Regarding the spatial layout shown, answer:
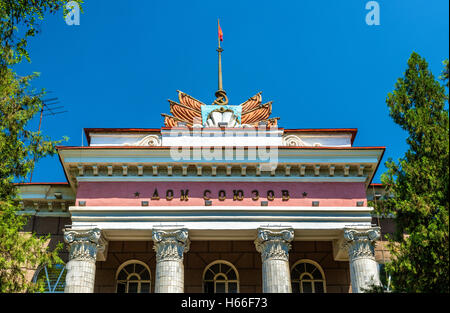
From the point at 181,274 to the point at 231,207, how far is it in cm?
344

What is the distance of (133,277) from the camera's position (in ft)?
78.6

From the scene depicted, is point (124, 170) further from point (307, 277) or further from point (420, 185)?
point (420, 185)

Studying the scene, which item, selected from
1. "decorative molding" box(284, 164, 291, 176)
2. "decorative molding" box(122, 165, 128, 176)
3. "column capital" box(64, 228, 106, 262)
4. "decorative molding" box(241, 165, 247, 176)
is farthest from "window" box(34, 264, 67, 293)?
"decorative molding" box(284, 164, 291, 176)

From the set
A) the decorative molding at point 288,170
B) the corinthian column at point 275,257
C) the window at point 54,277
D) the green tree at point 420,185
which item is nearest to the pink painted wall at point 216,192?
the decorative molding at point 288,170

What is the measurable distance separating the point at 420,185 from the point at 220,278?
→ 11465mm

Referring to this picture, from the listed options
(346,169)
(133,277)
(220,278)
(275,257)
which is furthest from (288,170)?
(133,277)

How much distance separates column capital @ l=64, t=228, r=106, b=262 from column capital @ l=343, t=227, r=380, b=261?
1016cm

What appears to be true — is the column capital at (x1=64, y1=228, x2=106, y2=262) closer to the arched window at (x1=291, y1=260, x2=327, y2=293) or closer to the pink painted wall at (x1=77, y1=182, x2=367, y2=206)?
the pink painted wall at (x1=77, y1=182, x2=367, y2=206)

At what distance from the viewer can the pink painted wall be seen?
22688mm

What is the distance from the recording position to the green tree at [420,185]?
45.5 feet

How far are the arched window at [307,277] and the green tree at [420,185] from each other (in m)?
8.55

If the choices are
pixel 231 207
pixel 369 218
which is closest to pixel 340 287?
pixel 369 218

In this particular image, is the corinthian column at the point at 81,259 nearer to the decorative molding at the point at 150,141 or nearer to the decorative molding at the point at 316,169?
the decorative molding at the point at 150,141
